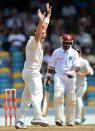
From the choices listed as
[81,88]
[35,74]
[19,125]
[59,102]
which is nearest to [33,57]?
[35,74]

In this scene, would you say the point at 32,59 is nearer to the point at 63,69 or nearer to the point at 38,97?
the point at 38,97

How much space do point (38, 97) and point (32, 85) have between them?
0.21m

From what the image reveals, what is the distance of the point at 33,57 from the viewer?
32.6 feet

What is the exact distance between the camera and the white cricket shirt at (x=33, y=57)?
9.85 metres

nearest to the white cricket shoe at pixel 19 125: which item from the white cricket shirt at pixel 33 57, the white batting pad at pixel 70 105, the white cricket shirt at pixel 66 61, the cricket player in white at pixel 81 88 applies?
the white cricket shirt at pixel 33 57

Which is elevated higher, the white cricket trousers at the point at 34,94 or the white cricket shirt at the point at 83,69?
the white cricket shirt at the point at 83,69

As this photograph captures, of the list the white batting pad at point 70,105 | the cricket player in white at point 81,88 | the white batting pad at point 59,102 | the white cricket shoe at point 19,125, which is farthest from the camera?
the cricket player in white at point 81,88

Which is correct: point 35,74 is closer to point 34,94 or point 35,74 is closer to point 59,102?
point 34,94

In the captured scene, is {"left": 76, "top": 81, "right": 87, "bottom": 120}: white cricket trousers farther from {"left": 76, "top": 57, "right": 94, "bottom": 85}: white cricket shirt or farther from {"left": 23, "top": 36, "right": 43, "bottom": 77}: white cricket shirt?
{"left": 23, "top": 36, "right": 43, "bottom": 77}: white cricket shirt

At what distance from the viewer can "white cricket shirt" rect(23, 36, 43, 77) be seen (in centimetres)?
985

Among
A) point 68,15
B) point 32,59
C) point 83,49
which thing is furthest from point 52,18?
point 32,59

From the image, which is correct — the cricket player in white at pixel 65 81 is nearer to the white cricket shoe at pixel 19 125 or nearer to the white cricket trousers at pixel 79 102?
the white cricket shoe at pixel 19 125

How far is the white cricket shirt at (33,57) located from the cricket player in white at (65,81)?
177cm

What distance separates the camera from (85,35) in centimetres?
2028
